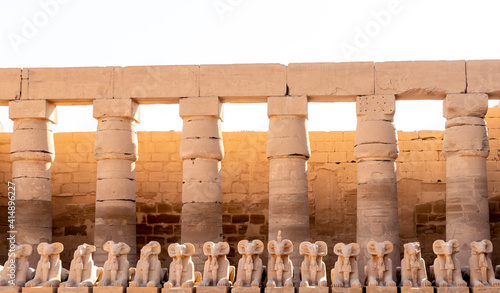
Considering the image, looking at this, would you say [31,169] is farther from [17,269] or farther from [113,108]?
[17,269]

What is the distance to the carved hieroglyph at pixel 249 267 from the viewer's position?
47.0 ft

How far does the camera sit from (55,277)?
48.2ft

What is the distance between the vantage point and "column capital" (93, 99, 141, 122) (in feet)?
55.9

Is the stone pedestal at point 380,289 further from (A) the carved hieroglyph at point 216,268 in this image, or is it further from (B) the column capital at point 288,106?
(B) the column capital at point 288,106

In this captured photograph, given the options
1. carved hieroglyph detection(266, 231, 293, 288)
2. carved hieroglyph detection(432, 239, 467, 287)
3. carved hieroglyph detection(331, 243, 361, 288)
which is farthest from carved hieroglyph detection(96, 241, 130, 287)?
carved hieroglyph detection(432, 239, 467, 287)

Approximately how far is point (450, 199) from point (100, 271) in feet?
23.6

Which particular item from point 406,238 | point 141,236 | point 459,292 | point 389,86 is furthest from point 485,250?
point 141,236

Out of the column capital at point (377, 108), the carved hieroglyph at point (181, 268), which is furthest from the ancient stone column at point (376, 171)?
the carved hieroglyph at point (181, 268)

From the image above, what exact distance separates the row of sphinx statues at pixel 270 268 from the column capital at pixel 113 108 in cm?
335

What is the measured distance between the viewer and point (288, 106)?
1675 cm

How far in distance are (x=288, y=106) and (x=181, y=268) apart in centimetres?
429

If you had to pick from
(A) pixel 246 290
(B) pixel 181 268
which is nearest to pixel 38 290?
(B) pixel 181 268

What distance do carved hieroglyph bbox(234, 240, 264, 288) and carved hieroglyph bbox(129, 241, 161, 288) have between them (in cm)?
149

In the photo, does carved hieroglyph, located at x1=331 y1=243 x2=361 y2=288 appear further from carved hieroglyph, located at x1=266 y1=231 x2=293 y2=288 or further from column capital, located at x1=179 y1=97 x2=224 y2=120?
column capital, located at x1=179 y1=97 x2=224 y2=120
